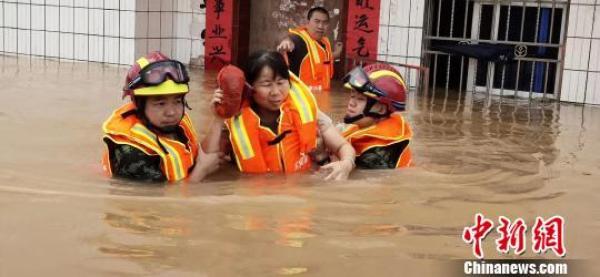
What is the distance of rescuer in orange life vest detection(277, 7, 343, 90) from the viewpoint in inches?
378

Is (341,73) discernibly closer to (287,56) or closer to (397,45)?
(397,45)

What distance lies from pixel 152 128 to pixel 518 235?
7.08 ft

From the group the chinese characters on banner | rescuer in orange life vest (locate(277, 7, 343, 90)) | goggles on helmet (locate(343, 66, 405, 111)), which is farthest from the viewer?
rescuer in orange life vest (locate(277, 7, 343, 90))

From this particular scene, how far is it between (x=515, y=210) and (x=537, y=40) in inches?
278

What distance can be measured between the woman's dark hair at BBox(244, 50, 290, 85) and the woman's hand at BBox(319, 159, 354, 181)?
0.63 metres

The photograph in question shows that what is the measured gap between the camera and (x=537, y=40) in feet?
36.2

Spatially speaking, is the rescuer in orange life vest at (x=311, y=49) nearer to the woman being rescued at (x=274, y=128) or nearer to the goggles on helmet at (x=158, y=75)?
the woman being rescued at (x=274, y=128)

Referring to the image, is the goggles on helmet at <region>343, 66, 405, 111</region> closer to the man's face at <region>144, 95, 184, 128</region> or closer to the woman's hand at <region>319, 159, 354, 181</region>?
the woman's hand at <region>319, 159, 354, 181</region>

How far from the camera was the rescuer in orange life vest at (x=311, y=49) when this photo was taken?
9.59 meters

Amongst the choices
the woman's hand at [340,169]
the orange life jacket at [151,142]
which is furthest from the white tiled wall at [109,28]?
the woman's hand at [340,169]

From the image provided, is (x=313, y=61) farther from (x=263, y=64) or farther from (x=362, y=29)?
(x=263, y=64)

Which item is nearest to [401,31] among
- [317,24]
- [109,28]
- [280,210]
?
[317,24]

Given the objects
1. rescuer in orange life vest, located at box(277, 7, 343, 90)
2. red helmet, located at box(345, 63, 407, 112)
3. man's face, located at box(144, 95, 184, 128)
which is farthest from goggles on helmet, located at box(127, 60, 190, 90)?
rescuer in orange life vest, located at box(277, 7, 343, 90)

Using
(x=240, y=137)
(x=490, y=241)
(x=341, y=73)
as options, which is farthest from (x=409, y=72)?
(x=490, y=241)
